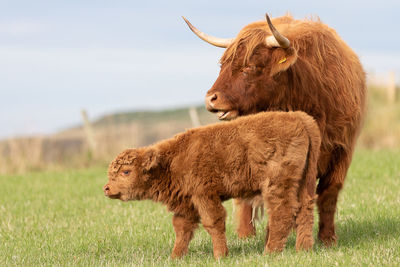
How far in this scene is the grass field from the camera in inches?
232

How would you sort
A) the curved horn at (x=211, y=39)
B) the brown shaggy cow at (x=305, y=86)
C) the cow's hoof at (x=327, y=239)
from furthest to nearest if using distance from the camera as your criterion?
the curved horn at (x=211, y=39), the cow's hoof at (x=327, y=239), the brown shaggy cow at (x=305, y=86)

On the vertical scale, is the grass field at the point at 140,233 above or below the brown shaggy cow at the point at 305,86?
below

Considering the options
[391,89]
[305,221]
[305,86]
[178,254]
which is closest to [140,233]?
[178,254]

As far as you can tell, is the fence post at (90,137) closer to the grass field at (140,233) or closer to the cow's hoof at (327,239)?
the grass field at (140,233)

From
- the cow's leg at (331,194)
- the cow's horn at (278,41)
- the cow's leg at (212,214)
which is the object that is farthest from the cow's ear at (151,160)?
the cow's leg at (331,194)

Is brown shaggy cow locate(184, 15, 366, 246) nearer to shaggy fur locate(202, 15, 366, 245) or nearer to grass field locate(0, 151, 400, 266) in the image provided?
shaggy fur locate(202, 15, 366, 245)

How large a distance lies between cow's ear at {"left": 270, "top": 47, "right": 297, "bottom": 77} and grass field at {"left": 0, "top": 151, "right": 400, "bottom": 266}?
1.75 metres

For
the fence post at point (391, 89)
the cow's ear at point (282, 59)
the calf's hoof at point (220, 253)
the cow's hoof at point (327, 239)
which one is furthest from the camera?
the fence post at point (391, 89)

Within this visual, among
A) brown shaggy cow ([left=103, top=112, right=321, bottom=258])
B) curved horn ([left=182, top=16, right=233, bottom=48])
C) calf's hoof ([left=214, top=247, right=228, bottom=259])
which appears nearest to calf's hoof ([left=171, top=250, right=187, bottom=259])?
brown shaggy cow ([left=103, top=112, right=321, bottom=258])

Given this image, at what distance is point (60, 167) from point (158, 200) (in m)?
13.5

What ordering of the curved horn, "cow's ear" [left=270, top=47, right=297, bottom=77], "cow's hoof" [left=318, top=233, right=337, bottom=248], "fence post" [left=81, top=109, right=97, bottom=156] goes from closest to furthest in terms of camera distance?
"cow's ear" [left=270, top=47, right=297, bottom=77] < "cow's hoof" [left=318, top=233, right=337, bottom=248] < the curved horn < "fence post" [left=81, top=109, right=97, bottom=156]

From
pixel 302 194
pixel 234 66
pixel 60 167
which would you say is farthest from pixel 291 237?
pixel 60 167

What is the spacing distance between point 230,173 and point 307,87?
4.43 feet

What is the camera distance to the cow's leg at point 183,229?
5.97m
